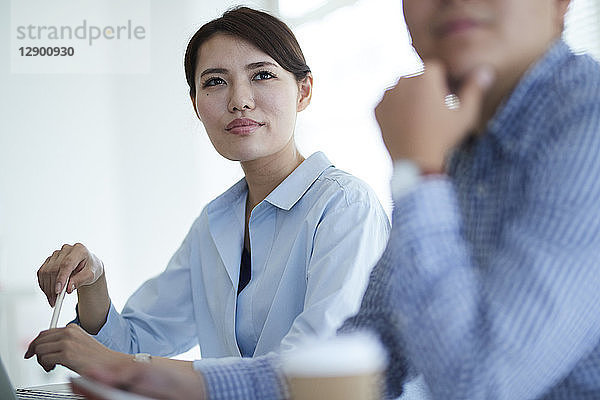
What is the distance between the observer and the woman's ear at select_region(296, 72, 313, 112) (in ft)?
3.56

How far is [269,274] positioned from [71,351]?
0.28 metres

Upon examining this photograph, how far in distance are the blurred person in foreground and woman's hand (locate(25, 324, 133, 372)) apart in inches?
16.6

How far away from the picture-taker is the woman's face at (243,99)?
1.00 metres

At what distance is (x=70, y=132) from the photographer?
222 cm

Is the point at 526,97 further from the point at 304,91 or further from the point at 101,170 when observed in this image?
the point at 101,170

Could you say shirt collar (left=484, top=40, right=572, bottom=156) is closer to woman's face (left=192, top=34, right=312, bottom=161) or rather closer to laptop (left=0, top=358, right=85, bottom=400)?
laptop (left=0, top=358, right=85, bottom=400)

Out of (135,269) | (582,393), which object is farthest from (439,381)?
(135,269)

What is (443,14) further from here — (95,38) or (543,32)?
(95,38)

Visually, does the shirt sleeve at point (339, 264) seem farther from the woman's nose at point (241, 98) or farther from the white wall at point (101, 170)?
the white wall at point (101, 170)

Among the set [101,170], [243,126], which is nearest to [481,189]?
[243,126]

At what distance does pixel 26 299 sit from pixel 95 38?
83 centimetres

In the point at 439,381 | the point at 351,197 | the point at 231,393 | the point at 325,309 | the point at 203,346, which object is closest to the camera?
the point at 439,381

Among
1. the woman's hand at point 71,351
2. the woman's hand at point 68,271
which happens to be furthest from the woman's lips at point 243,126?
the woman's hand at point 71,351

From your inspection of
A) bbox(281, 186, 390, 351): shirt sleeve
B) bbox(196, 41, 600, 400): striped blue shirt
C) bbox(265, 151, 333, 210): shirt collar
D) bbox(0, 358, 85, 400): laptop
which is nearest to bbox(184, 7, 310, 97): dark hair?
bbox(265, 151, 333, 210): shirt collar
